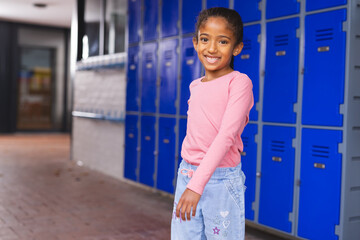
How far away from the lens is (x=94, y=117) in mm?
7059

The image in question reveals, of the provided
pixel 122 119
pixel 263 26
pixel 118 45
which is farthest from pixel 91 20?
pixel 263 26

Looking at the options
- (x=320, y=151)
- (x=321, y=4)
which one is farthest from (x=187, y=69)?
(x=320, y=151)

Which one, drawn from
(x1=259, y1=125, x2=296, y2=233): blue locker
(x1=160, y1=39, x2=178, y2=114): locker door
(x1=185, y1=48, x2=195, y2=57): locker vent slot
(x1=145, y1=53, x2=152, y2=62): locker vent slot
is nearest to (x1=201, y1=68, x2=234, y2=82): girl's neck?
(x1=259, y1=125, x2=296, y2=233): blue locker

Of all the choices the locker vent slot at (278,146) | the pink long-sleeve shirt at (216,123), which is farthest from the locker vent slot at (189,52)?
the pink long-sleeve shirt at (216,123)

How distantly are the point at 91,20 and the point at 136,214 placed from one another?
4.76m

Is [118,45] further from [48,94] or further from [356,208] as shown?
[48,94]

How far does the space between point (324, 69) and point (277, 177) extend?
942 mm

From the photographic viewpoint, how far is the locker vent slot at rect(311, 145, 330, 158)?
326cm

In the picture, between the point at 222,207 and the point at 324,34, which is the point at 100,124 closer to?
the point at 324,34

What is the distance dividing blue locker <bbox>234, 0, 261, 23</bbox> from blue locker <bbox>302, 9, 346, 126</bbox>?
1.81ft

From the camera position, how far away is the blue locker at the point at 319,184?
3.20 meters

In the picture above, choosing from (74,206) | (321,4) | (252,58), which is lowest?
(74,206)

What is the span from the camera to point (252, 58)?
3883 millimetres

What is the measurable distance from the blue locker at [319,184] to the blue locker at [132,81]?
2.83m
